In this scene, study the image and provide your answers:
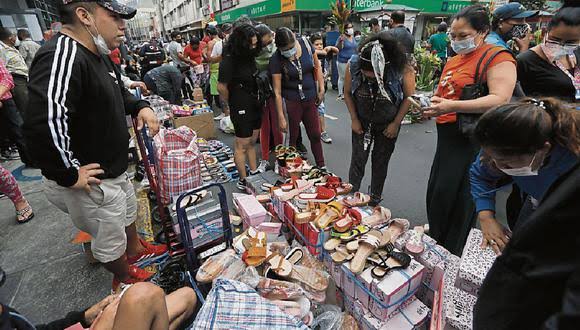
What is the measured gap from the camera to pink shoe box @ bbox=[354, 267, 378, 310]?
5.42 feet

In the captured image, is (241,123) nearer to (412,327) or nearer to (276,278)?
(276,278)

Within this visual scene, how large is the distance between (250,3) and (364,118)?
2162cm

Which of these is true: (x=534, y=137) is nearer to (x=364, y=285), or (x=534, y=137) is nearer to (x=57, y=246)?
(x=364, y=285)

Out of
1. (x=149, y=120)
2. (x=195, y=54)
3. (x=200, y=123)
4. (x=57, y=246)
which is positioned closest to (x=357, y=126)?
(x=149, y=120)

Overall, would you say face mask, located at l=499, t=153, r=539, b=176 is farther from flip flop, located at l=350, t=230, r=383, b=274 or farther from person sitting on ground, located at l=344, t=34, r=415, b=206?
person sitting on ground, located at l=344, t=34, r=415, b=206

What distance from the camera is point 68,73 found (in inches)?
59.5

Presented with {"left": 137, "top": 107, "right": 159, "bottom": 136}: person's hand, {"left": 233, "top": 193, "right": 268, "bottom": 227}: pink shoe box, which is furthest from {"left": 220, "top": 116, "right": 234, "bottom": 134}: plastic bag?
{"left": 137, "top": 107, "right": 159, "bottom": 136}: person's hand

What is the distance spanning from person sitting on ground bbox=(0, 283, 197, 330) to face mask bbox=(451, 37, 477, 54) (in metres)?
2.35

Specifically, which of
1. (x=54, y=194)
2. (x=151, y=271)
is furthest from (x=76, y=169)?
(x=151, y=271)

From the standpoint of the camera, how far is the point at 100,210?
184cm

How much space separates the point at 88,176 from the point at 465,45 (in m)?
2.55

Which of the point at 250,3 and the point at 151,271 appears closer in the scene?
the point at 151,271

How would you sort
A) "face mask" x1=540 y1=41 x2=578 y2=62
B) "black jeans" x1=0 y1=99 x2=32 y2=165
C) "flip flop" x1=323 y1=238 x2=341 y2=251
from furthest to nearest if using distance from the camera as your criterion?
"black jeans" x1=0 y1=99 x2=32 y2=165 < "flip flop" x1=323 y1=238 x2=341 y2=251 < "face mask" x1=540 y1=41 x2=578 y2=62

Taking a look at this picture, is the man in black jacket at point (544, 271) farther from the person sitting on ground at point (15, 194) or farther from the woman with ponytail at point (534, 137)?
the person sitting on ground at point (15, 194)
